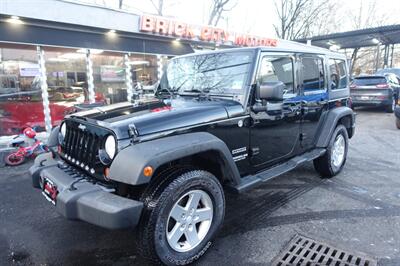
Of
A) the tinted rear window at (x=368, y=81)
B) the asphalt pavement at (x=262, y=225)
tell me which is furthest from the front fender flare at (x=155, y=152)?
the tinted rear window at (x=368, y=81)

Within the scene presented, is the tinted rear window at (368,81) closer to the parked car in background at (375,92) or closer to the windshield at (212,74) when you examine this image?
the parked car in background at (375,92)

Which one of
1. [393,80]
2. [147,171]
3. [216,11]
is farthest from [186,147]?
[216,11]

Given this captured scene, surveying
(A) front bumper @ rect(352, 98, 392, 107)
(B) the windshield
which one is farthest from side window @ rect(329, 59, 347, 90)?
(A) front bumper @ rect(352, 98, 392, 107)

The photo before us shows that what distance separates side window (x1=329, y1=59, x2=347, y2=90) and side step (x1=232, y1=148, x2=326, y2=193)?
1.17m

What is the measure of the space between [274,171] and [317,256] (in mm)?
1103

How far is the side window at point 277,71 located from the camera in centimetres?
337

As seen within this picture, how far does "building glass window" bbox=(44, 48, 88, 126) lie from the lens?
8164mm

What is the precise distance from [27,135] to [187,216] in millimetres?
4814

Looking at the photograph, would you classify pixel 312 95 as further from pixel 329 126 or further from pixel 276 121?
pixel 276 121

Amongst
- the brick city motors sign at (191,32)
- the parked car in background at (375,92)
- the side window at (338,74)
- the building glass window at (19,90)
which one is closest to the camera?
the side window at (338,74)

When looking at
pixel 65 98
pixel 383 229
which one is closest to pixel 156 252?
pixel 383 229

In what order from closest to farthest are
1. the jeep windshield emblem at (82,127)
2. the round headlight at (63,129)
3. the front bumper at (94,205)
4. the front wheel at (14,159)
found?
1. the front bumper at (94,205)
2. the jeep windshield emblem at (82,127)
3. the round headlight at (63,129)
4. the front wheel at (14,159)

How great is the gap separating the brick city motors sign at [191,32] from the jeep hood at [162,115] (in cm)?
664

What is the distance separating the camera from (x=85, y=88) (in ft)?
29.7
